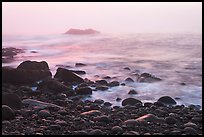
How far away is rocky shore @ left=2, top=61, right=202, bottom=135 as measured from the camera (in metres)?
5.92

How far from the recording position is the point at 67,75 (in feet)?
37.0

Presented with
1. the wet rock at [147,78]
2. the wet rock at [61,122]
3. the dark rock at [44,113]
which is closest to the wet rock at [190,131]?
the wet rock at [61,122]

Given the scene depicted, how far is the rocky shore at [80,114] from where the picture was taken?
592 cm

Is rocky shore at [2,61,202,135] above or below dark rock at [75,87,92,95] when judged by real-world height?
above

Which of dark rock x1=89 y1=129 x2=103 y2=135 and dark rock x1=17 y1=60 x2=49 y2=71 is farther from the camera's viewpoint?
dark rock x1=17 y1=60 x2=49 y2=71

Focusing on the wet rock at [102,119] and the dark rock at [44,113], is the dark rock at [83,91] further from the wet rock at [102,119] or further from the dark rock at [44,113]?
the wet rock at [102,119]

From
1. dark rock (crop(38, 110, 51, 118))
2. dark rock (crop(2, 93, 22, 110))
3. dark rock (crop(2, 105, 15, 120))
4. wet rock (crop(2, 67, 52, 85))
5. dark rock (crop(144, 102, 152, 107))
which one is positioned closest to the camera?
dark rock (crop(2, 105, 15, 120))

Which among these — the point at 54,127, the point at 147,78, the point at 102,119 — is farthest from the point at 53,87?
the point at 54,127

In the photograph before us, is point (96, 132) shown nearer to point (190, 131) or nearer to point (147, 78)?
point (190, 131)

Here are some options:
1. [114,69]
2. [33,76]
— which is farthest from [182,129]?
[114,69]

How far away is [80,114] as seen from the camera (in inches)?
280

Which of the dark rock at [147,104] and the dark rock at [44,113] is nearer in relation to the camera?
the dark rock at [44,113]

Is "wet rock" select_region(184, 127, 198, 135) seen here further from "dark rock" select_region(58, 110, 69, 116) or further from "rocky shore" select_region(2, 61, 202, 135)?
"dark rock" select_region(58, 110, 69, 116)

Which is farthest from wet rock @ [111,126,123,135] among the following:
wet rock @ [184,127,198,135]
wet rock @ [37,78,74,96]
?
wet rock @ [37,78,74,96]
